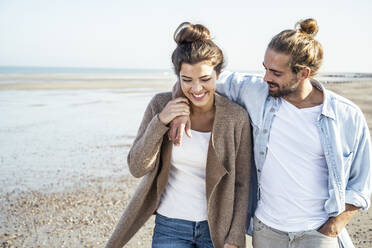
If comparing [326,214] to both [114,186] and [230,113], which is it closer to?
[230,113]

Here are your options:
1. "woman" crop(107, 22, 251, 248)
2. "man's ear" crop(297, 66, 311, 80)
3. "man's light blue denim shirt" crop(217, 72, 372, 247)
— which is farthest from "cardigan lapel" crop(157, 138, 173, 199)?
"man's ear" crop(297, 66, 311, 80)

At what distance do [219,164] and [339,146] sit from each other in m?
0.90

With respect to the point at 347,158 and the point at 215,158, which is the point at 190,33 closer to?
the point at 215,158

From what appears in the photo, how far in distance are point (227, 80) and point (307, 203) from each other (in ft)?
4.12

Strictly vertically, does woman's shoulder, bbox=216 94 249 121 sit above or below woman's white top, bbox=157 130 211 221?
above

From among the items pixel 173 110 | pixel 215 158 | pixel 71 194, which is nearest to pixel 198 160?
pixel 215 158

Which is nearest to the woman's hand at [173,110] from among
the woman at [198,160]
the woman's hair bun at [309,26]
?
the woman at [198,160]

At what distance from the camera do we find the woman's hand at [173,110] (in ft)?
9.14

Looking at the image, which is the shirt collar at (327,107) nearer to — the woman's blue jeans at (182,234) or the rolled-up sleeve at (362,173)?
the rolled-up sleeve at (362,173)

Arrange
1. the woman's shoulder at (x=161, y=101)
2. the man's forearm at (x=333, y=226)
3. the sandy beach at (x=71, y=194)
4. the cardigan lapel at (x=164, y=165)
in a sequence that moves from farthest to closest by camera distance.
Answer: the sandy beach at (x=71, y=194) → the woman's shoulder at (x=161, y=101) → the cardigan lapel at (x=164, y=165) → the man's forearm at (x=333, y=226)

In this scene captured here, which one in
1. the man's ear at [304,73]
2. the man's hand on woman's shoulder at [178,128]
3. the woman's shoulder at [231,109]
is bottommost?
the man's hand on woman's shoulder at [178,128]

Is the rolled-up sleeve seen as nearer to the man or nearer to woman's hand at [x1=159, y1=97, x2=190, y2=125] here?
the man

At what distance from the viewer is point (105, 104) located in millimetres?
17656

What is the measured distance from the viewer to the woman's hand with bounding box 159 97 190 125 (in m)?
2.79
